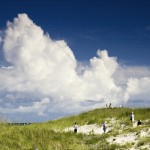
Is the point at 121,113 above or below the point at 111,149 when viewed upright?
above

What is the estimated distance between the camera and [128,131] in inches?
1837

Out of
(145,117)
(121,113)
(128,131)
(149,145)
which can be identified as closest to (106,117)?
(121,113)

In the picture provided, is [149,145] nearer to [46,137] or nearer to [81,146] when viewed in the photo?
[81,146]

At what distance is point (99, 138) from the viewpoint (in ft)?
153

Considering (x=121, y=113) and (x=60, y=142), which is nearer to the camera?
(x=60, y=142)

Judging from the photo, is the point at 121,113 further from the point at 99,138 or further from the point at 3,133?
the point at 3,133

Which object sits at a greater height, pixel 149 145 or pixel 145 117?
pixel 145 117

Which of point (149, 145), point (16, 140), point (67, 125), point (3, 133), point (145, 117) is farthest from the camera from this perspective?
point (67, 125)

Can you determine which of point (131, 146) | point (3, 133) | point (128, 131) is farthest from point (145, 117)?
point (3, 133)

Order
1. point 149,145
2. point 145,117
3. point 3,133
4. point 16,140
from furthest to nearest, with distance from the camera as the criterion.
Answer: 1. point 145,117
2. point 3,133
3. point 16,140
4. point 149,145

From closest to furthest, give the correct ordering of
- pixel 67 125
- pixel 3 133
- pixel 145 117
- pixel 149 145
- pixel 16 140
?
1. pixel 149 145
2. pixel 16 140
3. pixel 3 133
4. pixel 145 117
5. pixel 67 125

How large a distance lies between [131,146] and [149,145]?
246 centimetres

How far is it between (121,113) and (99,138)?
14800mm

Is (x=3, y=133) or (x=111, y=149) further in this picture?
(x=3, y=133)
